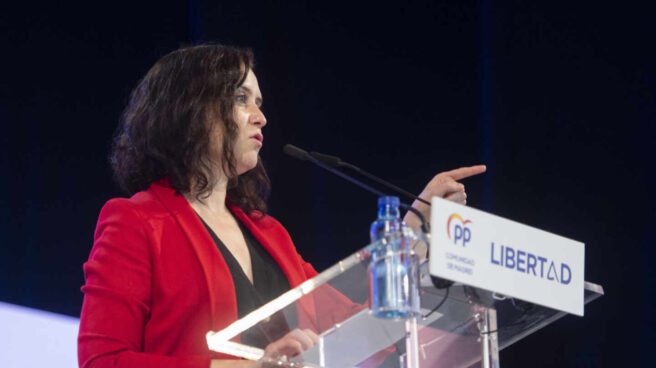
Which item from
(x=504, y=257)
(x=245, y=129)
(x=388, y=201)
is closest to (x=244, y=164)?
(x=245, y=129)

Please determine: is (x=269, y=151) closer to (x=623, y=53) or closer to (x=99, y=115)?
(x=99, y=115)

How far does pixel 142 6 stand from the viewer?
10.2 ft

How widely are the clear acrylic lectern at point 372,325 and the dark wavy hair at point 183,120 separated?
0.72 metres

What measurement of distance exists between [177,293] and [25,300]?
3.47ft

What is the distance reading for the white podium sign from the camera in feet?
3.93

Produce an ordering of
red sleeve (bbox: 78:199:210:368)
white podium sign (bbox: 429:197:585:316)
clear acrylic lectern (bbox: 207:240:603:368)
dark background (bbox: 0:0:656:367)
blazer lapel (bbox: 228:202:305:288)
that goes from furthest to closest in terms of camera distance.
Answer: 1. dark background (bbox: 0:0:656:367)
2. blazer lapel (bbox: 228:202:305:288)
3. red sleeve (bbox: 78:199:210:368)
4. clear acrylic lectern (bbox: 207:240:603:368)
5. white podium sign (bbox: 429:197:585:316)

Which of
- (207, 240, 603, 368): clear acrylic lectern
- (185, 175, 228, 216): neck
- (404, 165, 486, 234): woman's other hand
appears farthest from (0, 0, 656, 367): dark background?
(207, 240, 603, 368): clear acrylic lectern

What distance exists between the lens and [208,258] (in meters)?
1.77

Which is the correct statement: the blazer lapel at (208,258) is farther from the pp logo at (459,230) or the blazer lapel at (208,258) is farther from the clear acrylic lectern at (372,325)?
the pp logo at (459,230)

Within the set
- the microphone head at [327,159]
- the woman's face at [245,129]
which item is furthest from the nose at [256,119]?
the microphone head at [327,159]

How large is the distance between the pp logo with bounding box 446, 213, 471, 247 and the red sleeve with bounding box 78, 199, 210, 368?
0.56 meters

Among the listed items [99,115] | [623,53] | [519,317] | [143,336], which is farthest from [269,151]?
[519,317]

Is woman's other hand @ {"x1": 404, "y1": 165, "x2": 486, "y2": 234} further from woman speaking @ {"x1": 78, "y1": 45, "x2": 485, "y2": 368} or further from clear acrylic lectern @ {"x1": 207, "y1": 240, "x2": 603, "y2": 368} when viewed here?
clear acrylic lectern @ {"x1": 207, "y1": 240, "x2": 603, "y2": 368}

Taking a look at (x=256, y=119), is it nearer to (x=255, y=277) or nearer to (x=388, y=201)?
(x=255, y=277)
